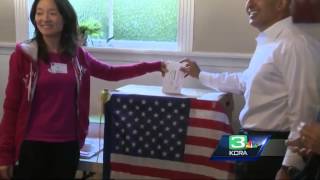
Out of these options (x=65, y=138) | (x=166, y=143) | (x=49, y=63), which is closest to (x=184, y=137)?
(x=166, y=143)

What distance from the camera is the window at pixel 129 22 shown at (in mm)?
2607

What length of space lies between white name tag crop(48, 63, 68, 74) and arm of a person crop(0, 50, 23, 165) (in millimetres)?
140

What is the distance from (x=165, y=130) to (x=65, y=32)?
2.10 feet

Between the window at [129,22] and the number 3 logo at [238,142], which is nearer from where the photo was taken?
the number 3 logo at [238,142]

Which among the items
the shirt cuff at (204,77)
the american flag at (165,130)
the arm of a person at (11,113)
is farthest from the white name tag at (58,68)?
the shirt cuff at (204,77)

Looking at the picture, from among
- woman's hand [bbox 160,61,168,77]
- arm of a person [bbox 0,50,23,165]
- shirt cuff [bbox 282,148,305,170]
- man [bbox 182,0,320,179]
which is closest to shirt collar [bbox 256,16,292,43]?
man [bbox 182,0,320,179]

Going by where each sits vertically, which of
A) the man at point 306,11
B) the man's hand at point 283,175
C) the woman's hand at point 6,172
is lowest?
the woman's hand at point 6,172

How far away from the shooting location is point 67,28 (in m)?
1.94

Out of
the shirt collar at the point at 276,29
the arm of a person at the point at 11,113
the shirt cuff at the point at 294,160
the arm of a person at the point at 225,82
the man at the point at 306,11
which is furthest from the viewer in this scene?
the arm of a person at the point at 225,82

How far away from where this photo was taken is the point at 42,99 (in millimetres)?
1833

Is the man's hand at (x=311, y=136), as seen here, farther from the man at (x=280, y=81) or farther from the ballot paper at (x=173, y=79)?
the ballot paper at (x=173, y=79)

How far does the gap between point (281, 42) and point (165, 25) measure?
1106 millimetres

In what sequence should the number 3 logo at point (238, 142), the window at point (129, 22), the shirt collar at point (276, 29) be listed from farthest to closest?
the window at point (129, 22), the shirt collar at point (276, 29), the number 3 logo at point (238, 142)

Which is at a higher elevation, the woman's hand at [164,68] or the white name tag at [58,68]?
the white name tag at [58,68]
